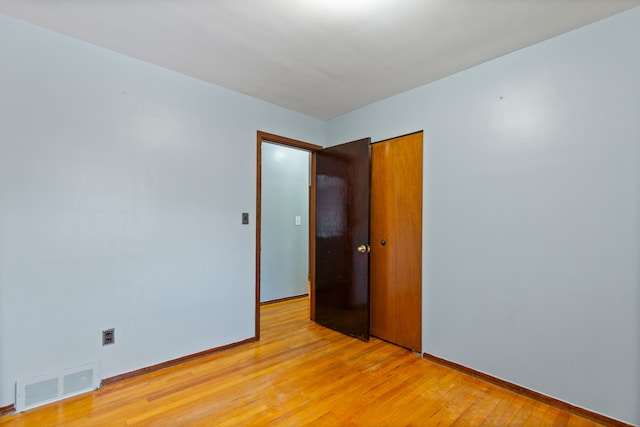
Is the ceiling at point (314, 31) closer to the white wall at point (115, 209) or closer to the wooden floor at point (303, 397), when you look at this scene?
the white wall at point (115, 209)

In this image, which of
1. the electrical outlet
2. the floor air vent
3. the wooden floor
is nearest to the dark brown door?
the wooden floor

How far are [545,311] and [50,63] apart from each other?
3.69m

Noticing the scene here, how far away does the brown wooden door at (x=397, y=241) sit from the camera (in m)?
2.76

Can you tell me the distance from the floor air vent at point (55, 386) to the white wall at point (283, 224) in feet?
7.38

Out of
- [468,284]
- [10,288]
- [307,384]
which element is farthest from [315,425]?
[10,288]

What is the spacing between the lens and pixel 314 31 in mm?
1919

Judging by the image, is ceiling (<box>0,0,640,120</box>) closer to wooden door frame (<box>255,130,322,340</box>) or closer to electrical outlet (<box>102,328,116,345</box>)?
wooden door frame (<box>255,130,322,340</box>)

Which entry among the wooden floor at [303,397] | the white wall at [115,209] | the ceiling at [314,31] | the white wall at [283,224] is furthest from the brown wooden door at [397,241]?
the white wall at [283,224]

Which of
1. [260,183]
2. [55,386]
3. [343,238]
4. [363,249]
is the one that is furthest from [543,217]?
[55,386]

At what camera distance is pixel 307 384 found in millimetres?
2195

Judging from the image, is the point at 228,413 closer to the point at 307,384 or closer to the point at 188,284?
the point at 307,384

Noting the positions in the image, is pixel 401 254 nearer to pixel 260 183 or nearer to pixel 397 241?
pixel 397 241

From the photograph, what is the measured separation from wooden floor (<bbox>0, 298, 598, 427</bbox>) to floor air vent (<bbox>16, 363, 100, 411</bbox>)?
6 cm

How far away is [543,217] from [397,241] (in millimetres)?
1200
